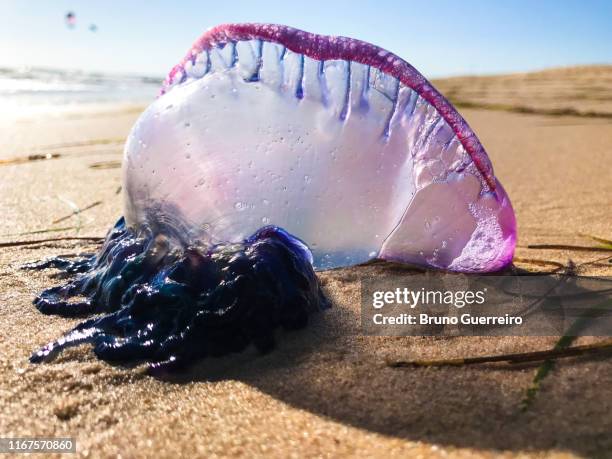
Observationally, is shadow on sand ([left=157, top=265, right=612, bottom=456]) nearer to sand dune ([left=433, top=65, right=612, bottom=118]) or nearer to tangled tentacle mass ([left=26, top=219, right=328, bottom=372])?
tangled tentacle mass ([left=26, top=219, right=328, bottom=372])

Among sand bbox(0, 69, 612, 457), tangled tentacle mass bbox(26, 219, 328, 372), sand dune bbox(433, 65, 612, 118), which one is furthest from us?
sand dune bbox(433, 65, 612, 118)

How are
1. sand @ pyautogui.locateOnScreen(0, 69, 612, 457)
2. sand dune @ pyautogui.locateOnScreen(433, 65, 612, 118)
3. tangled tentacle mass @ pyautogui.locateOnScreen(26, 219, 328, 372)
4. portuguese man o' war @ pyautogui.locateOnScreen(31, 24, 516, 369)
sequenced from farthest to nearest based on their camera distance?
sand dune @ pyautogui.locateOnScreen(433, 65, 612, 118) → portuguese man o' war @ pyautogui.locateOnScreen(31, 24, 516, 369) → tangled tentacle mass @ pyautogui.locateOnScreen(26, 219, 328, 372) → sand @ pyautogui.locateOnScreen(0, 69, 612, 457)

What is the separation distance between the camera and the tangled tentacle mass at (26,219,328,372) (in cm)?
143

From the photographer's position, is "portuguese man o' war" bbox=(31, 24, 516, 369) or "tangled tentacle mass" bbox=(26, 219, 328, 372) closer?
"tangled tentacle mass" bbox=(26, 219, 328, 372)

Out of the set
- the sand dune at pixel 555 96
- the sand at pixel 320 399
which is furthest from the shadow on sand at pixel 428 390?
the sand dune at pixel 555 96

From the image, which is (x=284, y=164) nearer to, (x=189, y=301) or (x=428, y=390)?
(x=189, y=301)

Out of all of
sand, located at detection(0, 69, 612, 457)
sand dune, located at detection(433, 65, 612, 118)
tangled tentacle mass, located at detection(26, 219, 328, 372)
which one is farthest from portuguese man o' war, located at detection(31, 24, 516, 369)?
sand dune, located at detection(433, 65, 612, 118)

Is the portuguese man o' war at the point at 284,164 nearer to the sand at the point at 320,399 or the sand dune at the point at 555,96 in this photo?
the sand at the point at 320,399

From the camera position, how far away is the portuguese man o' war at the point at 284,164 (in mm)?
1700

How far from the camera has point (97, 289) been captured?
1.76 meters

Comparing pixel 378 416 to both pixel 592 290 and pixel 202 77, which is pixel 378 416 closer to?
pixel 592 290

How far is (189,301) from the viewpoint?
152cm

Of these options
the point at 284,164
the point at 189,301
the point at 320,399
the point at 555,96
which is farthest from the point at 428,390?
the point at 555,96

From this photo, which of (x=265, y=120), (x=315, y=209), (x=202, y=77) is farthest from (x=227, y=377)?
(x=202, y=77)
